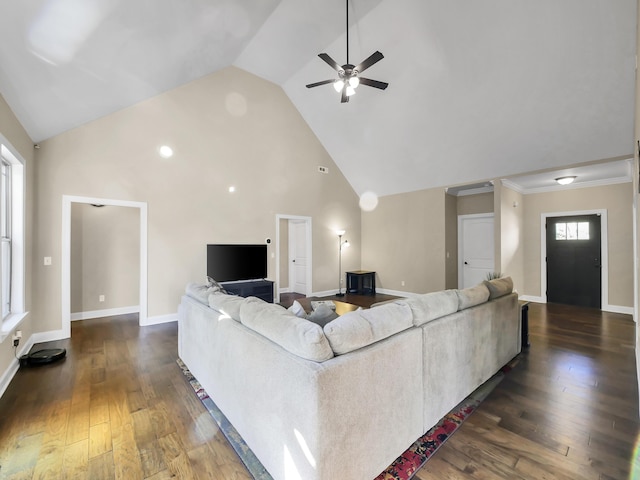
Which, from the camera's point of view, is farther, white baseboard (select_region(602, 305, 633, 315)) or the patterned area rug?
white baseboard (select_region(602, 305, 633, 315))

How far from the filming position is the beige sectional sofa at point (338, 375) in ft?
4.46

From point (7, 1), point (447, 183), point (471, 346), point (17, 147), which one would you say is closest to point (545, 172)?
point (447, 183)

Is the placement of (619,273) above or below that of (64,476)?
above

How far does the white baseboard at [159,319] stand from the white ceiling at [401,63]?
293 cm

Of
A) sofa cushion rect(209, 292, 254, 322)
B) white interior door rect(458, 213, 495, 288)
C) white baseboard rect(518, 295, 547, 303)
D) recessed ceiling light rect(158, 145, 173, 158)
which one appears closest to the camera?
sofa cushion rect(209, 292, 254, 322)

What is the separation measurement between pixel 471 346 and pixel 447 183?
4745mm

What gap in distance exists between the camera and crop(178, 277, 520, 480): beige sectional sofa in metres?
1.36

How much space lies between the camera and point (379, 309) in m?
1.84

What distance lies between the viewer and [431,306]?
209cm

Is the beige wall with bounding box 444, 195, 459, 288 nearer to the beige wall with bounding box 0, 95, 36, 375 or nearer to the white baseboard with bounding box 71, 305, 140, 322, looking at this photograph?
the white baseboard with bounding box 71, 305, 140, 322

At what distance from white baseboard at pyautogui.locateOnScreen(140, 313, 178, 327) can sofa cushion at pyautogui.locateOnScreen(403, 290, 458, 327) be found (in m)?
4.27

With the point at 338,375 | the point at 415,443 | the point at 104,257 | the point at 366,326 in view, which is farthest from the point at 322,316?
the point at 104,257

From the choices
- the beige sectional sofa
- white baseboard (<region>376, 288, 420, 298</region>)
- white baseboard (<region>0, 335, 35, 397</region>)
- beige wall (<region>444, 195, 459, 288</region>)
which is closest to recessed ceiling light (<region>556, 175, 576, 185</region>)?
beige wall (<region>444, 195, 459, 288</region>)

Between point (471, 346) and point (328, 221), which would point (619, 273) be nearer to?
point (471, 346)
